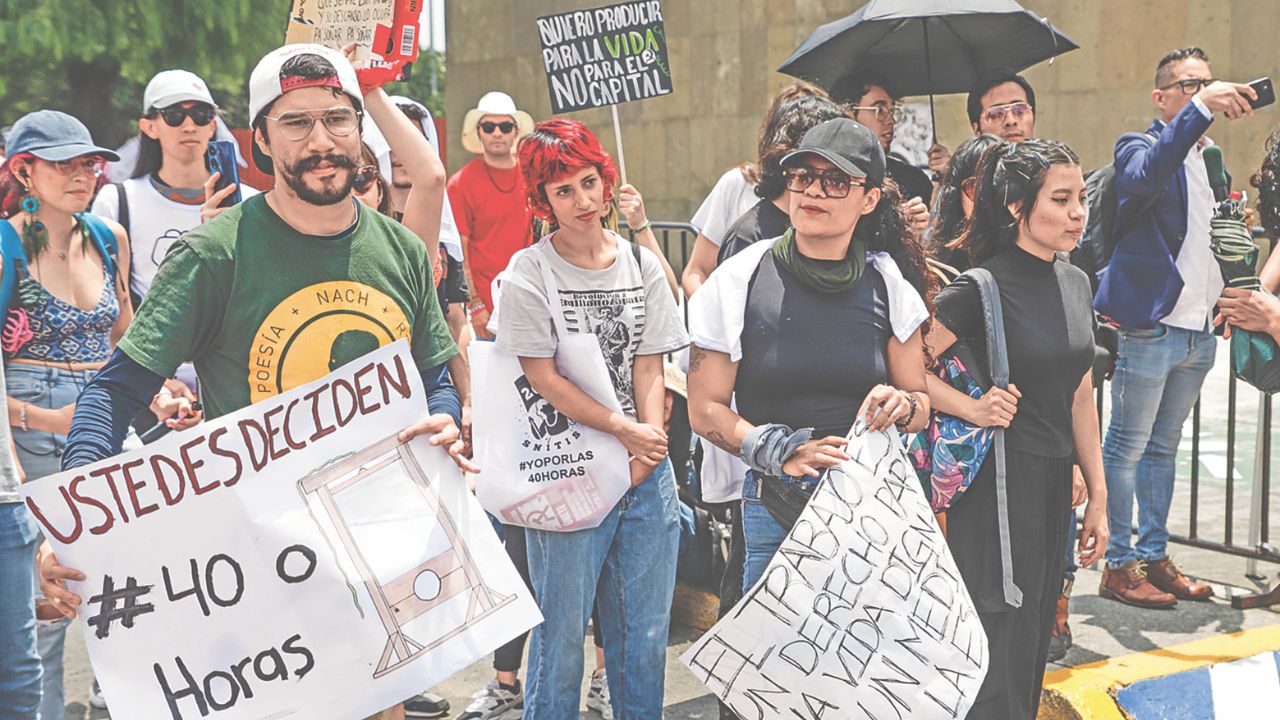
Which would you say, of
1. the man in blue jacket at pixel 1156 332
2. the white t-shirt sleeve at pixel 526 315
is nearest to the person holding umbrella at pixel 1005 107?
the man in blue jacket at pixel 1156 332

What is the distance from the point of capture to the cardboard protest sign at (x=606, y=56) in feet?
20.3

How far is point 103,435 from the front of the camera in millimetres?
3006

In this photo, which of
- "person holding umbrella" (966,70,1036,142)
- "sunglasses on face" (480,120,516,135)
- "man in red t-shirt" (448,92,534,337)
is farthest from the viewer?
"sunglasses on face" (480,120,516,135)

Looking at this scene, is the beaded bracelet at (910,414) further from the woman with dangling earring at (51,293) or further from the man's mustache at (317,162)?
the woman with dangling earring at (51,293)

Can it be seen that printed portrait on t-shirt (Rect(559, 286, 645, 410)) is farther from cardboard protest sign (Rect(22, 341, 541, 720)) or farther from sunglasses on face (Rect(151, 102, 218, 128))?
sunglasses on face (Rect(151, 102, 218, 128))

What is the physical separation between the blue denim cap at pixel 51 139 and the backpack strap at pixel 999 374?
303cm

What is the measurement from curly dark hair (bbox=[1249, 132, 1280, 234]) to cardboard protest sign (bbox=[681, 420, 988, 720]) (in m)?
3.10

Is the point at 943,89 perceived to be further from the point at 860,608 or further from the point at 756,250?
the point at 860,608

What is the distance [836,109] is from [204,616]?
293cm

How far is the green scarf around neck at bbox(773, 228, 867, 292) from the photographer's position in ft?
12.2

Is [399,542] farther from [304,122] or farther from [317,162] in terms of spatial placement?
[304,122]

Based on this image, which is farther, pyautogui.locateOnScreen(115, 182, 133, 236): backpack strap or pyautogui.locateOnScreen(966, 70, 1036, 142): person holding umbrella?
pyautogui.locateOnScreen(966, 70, 1036, 142): person holding umbrella

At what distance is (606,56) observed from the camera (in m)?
6.23

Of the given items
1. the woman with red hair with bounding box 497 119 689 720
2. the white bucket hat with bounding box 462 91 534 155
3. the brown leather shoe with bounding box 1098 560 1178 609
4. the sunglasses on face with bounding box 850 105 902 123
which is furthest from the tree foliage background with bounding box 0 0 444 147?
the brown leather shoe with bounding box 1098 560 1178 609
